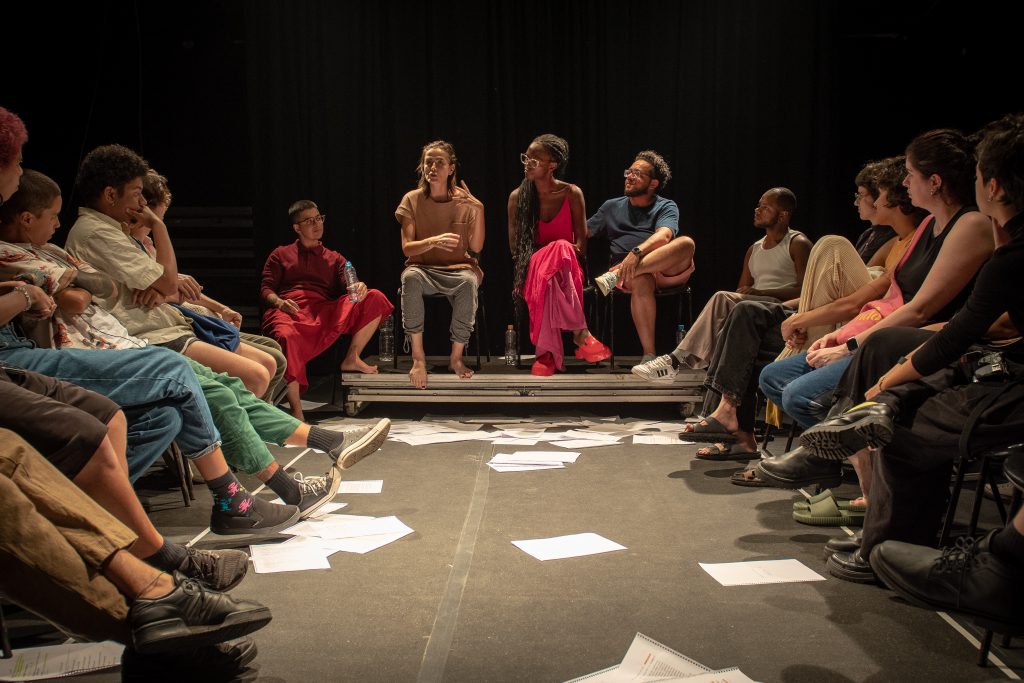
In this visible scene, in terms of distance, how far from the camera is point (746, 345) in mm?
3656

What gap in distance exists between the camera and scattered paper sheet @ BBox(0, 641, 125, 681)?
173 centimetres

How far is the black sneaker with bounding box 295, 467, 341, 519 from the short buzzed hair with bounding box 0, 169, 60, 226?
1.16 meters

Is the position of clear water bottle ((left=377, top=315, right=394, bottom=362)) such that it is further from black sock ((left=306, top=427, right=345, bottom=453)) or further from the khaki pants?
the khaki pants

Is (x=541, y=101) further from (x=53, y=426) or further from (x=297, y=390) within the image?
(x=53, y=426)

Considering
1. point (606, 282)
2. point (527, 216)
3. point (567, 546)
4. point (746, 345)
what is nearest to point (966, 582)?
point (567, 546)

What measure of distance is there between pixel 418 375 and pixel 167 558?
2870 mm

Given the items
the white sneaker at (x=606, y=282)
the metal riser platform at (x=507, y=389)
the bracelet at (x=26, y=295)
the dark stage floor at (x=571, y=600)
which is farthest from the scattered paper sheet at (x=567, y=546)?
the white sneaker at (x=606, y=282)

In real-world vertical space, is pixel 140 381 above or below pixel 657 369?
above

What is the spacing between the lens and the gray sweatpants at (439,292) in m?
4.95

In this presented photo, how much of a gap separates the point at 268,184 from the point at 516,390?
2.32 m

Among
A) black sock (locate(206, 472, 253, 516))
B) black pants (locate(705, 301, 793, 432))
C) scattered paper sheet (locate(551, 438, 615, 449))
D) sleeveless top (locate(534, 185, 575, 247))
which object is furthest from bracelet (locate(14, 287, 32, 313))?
sleeveless top (locate(534, 185, 575, 247))

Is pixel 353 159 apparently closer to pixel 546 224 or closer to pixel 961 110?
pixel 546 224

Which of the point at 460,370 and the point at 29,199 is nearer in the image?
the point at 29,199

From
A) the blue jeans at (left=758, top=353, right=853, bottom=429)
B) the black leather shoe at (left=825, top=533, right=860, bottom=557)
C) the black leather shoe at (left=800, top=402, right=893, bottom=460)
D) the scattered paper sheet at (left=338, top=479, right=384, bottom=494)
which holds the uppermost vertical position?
the black leather shoe at (left=800, top=402, right=893, bottom=460)
